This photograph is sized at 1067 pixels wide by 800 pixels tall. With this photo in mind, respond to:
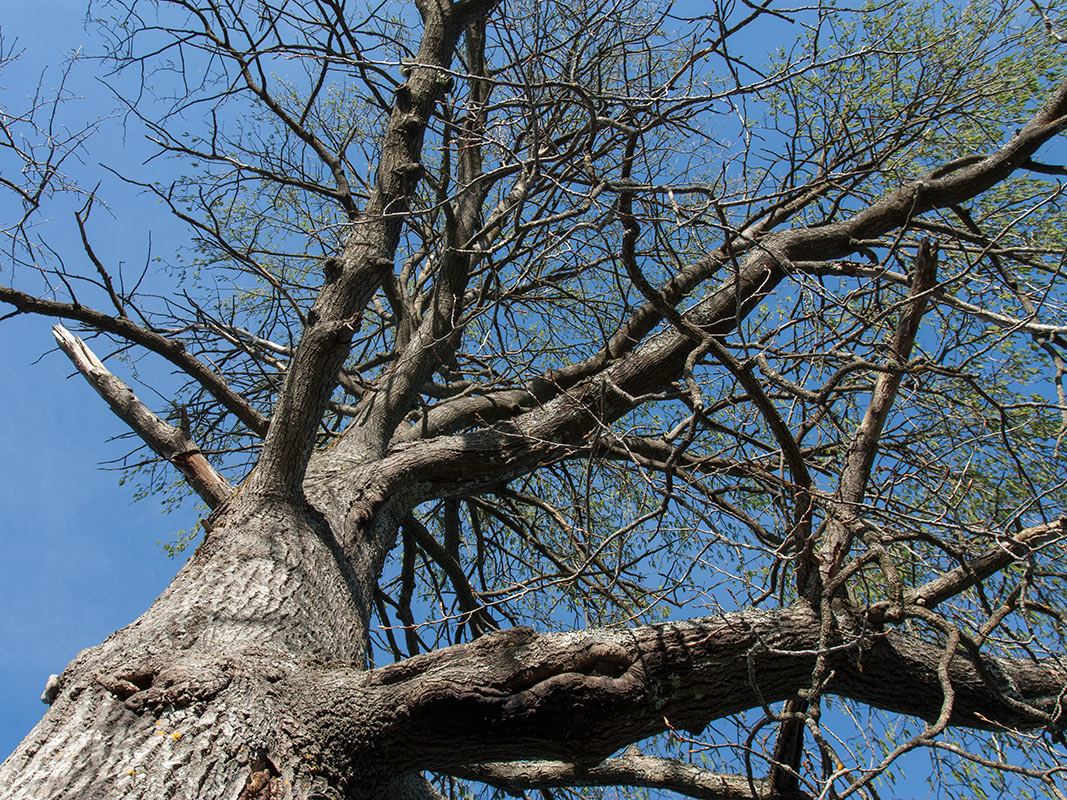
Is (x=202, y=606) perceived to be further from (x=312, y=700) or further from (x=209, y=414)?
(x=209, y=414)

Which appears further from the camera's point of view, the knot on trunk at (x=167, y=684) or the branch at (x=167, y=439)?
the branch at (x=167, y=439)

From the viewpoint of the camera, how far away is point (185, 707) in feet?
6.31

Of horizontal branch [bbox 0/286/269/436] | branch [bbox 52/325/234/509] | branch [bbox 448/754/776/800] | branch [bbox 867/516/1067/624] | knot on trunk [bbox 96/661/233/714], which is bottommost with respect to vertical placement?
branch [bbox 448/754/776/800]

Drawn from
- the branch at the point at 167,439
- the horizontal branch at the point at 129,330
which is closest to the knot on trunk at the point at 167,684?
the branch at the point at 167,439

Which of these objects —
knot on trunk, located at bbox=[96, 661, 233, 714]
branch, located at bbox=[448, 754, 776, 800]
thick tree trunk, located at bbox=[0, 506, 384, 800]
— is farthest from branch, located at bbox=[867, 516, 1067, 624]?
knot on trunk, located at bbox=[96, 661, 233, 714]

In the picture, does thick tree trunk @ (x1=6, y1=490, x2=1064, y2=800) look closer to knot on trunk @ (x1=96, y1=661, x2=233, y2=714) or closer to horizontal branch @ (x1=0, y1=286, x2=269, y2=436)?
knot on trunk @ (x1=96, y1=661, x2=233, y2=714)

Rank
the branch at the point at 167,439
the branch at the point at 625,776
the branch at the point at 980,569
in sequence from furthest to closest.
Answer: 1. the branch at the point at 167,439
2. the branch at the point at 625,776
3. the branch at the point at 980,569

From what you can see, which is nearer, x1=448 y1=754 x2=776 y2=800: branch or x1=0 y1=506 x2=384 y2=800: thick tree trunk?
x1=0 y1=506 x2=384 y2=800: thick tree trunk

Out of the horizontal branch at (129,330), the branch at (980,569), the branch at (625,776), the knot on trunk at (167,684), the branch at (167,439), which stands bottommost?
the branch at (625,776)

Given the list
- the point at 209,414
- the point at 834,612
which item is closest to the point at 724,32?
the point at 834,612

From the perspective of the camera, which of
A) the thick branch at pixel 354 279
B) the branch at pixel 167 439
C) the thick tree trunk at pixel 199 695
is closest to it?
the thick tree trunk at pixel 199 695

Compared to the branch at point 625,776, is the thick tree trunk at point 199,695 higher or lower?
higher

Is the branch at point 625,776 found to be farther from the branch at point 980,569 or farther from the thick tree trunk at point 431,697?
the branch at point 980,569

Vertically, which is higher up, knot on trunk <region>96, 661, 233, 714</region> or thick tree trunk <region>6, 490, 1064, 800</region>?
knot on trunk <region>96, 661, 233, 714</region>
